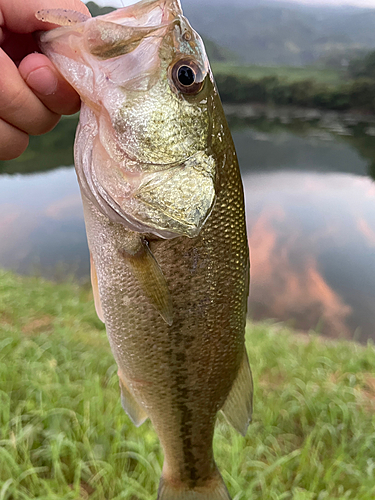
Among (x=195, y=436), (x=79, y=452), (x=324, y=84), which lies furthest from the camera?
(x=324, y=84)

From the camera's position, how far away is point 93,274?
4.11ft

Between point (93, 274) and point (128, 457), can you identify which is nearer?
point (93, 274)

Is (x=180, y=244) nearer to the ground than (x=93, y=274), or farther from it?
farther from it

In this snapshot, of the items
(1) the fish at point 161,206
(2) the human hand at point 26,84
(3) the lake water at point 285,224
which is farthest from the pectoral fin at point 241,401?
(3) the lake water at point 285,224

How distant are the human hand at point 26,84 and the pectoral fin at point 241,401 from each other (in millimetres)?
1102

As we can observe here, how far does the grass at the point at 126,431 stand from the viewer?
1941 millimetres

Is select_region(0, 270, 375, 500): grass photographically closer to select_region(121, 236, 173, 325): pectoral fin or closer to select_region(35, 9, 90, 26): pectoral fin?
select_region(121, 236, 173, 325): pectoral fin

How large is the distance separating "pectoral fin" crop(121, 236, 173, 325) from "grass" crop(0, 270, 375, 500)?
4.40 feet

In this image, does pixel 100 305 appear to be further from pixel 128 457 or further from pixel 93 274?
pixel 128 457

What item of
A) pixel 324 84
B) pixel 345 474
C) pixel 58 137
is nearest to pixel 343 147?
pixel 324 84

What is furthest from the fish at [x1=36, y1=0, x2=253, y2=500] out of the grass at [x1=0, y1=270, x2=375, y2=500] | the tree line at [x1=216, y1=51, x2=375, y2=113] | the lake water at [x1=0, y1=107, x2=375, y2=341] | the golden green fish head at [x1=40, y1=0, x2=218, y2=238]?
the tree line at [x1=216, y1=51, x2=375, y2=113]

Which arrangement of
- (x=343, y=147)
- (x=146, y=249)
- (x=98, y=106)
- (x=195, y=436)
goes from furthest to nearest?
(x=343, y=147) < (x=195, y=436) < (x=146, y=249) < (x=98, y=106)

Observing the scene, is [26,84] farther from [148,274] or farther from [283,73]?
[283,73]

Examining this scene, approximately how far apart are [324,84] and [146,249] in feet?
143
